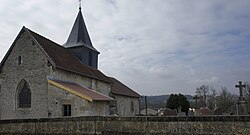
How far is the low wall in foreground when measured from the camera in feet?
26.4

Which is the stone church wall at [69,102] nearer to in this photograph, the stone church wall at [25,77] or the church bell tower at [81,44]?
the stone church wall at [25,77]

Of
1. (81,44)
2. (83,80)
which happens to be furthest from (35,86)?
(81,44)

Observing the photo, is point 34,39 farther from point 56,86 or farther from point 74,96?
point 74,96

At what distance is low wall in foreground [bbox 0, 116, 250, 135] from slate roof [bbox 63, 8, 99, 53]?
19.1 meters

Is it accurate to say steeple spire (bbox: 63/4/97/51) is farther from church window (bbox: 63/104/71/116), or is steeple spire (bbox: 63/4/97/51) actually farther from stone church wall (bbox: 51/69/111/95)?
church window (bbox: 63/104/71/116)

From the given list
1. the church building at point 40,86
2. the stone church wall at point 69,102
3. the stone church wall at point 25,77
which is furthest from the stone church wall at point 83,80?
the stone church wall at point 69,102

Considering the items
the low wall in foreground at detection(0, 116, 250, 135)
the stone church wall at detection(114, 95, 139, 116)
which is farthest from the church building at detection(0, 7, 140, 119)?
the stone church wall at detection(114, 95, 139, 116)

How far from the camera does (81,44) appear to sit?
29.5 m

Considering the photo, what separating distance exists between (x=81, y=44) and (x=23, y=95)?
10.4 meters

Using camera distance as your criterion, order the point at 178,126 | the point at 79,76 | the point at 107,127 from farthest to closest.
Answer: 1. the point at 79,76
2. the point at 107,127
3. the point at 178,126

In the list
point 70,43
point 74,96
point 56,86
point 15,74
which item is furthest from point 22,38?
point 70,43

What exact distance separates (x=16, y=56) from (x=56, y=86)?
5260 millimetres

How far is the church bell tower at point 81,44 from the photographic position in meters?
29.5

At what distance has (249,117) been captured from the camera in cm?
776
